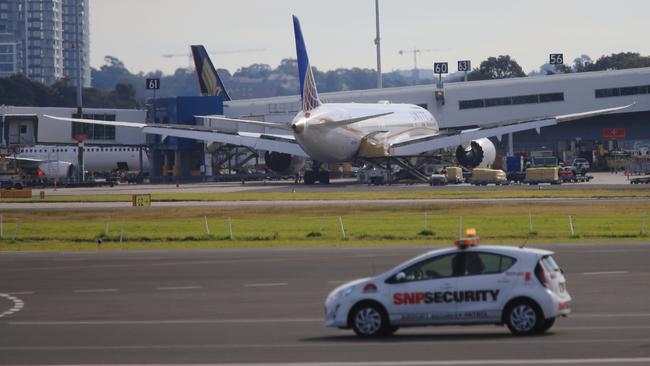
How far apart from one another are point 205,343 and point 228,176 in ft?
315

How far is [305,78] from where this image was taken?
86.9 m

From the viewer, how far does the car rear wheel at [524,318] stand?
22.1 meters

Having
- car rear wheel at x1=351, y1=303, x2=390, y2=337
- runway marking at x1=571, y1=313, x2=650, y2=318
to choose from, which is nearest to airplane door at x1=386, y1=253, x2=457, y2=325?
car rear wheel at x1=351, y1=303, x2=390, y2=337

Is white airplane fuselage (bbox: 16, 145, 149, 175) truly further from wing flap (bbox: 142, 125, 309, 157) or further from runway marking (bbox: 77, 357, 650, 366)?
runway marking (bbox: 77, 357, 650, 366)

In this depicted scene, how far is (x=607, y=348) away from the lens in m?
20.7

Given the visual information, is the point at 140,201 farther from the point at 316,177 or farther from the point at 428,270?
the point at 428,270

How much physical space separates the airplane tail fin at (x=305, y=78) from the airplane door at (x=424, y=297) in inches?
2518

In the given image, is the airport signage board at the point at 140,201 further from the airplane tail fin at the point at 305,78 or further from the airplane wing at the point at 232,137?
the airplane wing at the point at 232,137

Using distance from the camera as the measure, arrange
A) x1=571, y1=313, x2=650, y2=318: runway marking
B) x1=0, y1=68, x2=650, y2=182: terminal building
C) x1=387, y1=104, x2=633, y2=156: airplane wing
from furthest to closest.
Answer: x1=0, y1=68, x2=650, y2=182: terminal building
x1=387, y1=104, x2=633, y2=156: airplane wing
x1=571, y1=313, x2=650, y2=318: runway marking

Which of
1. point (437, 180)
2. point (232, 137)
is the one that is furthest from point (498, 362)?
point (232, 137)

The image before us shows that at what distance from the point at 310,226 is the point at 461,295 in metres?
32.3

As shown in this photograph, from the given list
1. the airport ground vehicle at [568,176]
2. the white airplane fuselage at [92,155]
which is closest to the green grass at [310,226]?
the airport ground vehicle at [568,176]

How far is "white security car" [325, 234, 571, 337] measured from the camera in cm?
2219

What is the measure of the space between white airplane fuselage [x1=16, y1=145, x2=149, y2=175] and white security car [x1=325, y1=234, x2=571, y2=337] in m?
110
